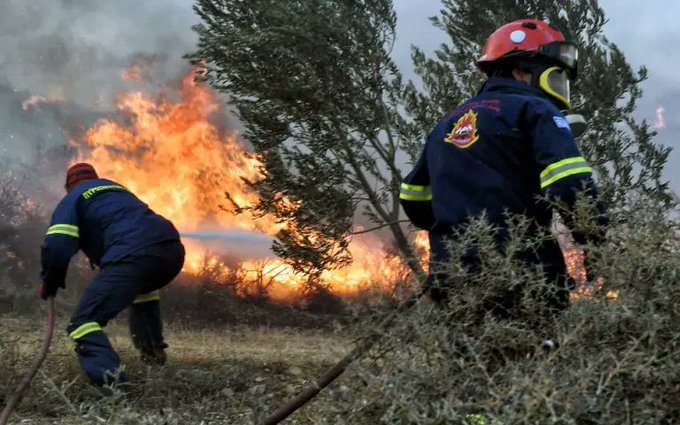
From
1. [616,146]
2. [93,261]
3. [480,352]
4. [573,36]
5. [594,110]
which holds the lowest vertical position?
[480,352]

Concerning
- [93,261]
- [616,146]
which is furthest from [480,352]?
[616,146]

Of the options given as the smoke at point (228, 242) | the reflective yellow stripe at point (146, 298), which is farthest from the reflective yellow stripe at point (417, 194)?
the smoke at point (228, 242)

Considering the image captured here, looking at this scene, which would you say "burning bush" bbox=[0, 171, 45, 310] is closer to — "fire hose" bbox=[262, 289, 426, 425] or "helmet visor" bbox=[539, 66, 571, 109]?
"fire hose" bbox=[262, 289, 426, 425]

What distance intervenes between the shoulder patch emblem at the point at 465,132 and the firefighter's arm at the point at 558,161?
230 millimetres

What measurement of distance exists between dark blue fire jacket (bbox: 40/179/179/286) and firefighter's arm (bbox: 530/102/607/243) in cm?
263

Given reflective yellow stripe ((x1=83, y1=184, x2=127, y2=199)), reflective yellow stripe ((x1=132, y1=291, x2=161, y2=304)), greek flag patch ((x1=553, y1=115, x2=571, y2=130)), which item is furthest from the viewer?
reflective yellow stripe ((x1=132, y1=291, x2=161, y2=304))

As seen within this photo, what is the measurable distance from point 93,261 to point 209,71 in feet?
7.84

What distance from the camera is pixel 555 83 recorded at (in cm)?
269

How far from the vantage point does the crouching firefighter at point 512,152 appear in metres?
2.22

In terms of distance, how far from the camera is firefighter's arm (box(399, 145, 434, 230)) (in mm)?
2930

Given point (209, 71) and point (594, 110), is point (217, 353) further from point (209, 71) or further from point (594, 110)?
point (594, 110)

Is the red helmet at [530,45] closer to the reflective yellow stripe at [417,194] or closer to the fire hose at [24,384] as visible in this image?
the reflective yellow stripe at [417,194]

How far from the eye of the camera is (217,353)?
6320mm

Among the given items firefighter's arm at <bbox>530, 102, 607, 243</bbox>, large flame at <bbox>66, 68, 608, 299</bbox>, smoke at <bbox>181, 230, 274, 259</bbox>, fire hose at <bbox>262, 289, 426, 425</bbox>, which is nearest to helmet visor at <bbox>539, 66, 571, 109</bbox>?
firefighter's arm at <bbox>530, 102, 607, 243</bbox>
